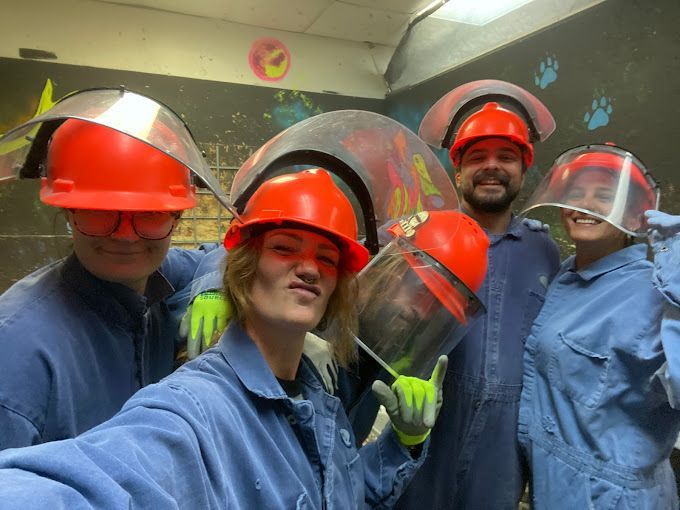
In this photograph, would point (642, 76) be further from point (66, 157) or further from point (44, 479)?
point (44, 479)

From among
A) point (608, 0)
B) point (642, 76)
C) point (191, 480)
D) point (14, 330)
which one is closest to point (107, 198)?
point (14, 330)

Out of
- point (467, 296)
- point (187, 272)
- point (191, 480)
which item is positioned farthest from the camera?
point (187, 272)

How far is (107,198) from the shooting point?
3.12ft

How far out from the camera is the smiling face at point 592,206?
4.58ft

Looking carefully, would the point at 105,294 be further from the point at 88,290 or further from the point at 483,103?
the point at 483,103

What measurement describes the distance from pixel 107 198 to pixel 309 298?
0.46 meters

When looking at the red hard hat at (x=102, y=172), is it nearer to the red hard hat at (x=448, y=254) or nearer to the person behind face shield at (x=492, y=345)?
the red hard hat at (x=448, y=254)

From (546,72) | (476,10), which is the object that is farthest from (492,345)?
(476,10)

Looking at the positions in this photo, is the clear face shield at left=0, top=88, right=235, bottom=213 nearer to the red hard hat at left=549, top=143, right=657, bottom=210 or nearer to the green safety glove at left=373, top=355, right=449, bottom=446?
the green safety glove at left=373, top=355, right=449, bottom=446

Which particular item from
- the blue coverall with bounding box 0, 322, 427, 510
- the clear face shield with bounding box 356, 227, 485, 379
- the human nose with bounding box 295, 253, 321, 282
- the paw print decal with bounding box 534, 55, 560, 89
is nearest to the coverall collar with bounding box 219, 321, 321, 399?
the blue coverall with bounding box 0, 322, 427, 510

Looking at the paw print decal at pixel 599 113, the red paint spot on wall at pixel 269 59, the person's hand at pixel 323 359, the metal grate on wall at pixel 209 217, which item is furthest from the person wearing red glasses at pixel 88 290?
the red paint spot on wall at pixel 269 59

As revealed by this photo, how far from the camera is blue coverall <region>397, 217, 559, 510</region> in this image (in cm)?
149

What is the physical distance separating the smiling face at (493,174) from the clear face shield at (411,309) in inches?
17.3

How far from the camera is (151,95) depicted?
12.0 feet
